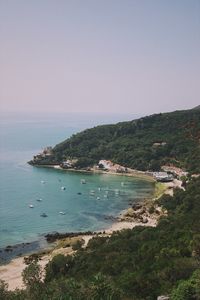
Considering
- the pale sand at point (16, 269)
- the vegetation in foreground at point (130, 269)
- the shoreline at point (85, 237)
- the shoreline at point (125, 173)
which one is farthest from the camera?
the shoreline at point (125, 173)

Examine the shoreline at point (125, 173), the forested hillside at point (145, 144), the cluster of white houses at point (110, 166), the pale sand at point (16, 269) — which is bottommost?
the pale sand at point (16, 269)

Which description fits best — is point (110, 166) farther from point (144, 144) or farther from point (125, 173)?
point (144, 144)

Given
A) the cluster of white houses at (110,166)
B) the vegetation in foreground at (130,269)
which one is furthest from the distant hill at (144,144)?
the vegetation in foreground at (130,269)

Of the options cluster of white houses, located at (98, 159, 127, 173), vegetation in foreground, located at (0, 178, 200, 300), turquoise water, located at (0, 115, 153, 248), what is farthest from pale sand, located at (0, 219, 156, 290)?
cluster of white houses, located at (98, 159, 127, 173)

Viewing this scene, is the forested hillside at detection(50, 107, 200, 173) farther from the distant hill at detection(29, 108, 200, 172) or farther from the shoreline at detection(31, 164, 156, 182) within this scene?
the shoreline at detection(31, 164, 156, 182)

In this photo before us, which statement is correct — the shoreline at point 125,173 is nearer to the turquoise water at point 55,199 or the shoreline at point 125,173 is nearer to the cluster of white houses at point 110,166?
the cluster of white houses at point 110,166

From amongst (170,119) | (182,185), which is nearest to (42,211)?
(182,185)

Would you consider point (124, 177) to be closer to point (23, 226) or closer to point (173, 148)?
point (173, 148)
